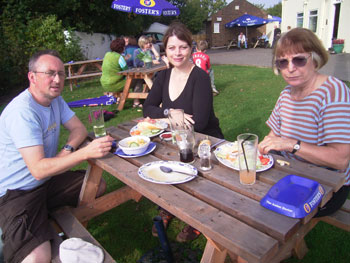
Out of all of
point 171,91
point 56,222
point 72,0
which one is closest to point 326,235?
point 171,91

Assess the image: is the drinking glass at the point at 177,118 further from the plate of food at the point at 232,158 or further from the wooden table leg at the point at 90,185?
the wooden table leg at the point at 90,185

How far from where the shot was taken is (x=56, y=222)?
205 centimetres

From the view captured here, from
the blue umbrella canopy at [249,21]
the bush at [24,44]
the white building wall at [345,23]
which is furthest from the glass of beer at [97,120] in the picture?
the blue umbrella canopy at [249,21]

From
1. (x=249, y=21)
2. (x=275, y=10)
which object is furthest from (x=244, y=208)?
(x=275, y=10)

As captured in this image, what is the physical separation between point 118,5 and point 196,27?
85.5 feet

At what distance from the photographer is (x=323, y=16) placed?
1653cm

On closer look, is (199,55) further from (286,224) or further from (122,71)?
(286,224)

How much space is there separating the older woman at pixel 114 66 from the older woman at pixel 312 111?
209 inches

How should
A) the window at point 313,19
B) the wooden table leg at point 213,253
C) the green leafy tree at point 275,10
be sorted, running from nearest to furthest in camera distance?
the wooden table leg at point 213,253 < the window at point 313,19 < the green leafy tree at point 275,10

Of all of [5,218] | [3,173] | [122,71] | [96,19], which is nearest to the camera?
[5,218]

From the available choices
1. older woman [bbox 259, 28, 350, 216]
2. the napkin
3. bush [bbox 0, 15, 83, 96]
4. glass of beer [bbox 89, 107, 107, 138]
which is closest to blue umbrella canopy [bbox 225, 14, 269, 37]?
bush [bbox 0, 15, 83, 96]

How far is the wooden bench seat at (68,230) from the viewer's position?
1690 millimetres

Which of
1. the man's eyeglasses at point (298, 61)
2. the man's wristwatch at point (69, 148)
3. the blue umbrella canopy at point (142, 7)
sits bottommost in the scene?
the man's wristwatch at point (69, 148)

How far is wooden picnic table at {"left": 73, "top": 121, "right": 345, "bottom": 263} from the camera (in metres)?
1.14
